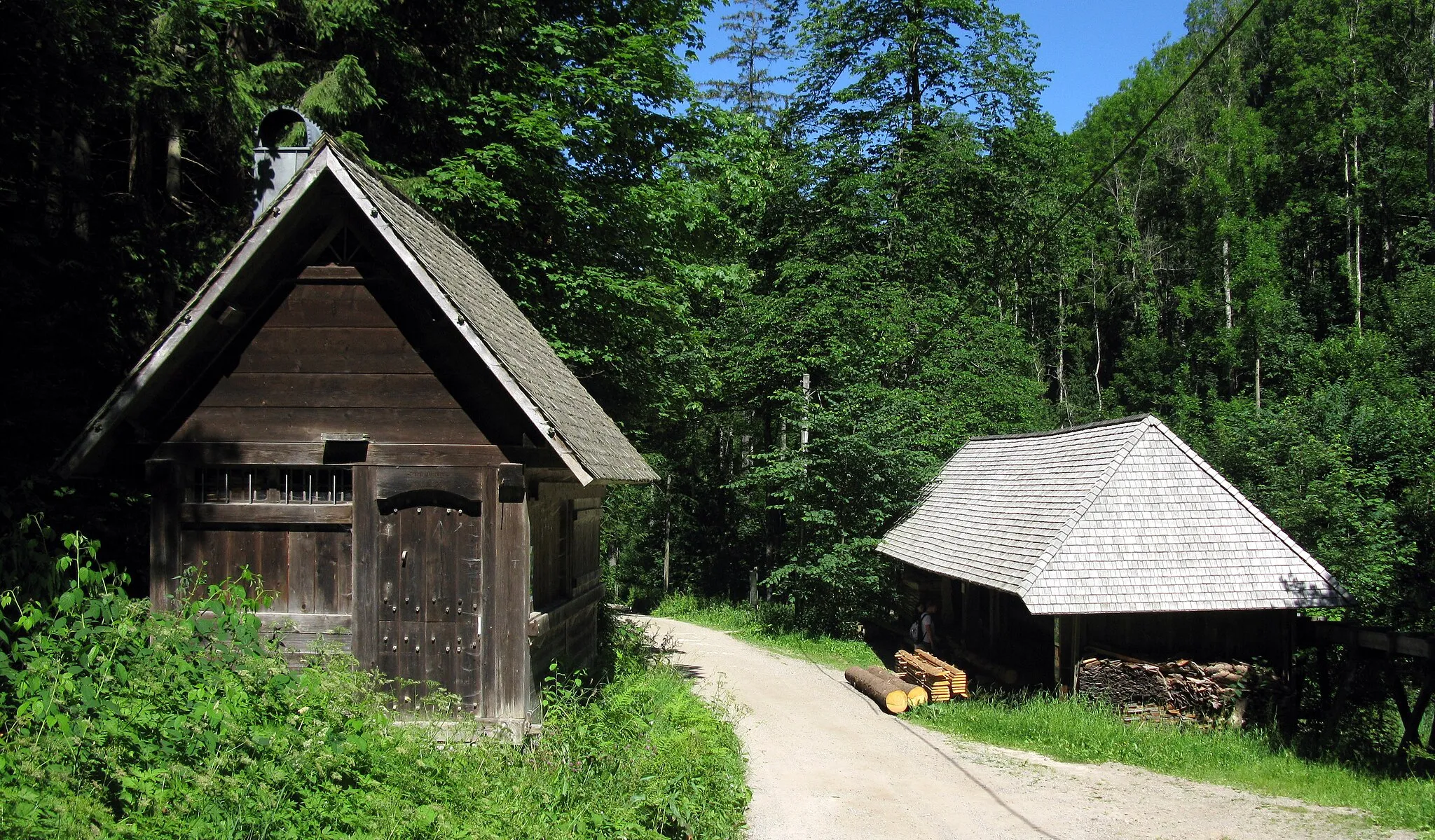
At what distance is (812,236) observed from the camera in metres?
28.1

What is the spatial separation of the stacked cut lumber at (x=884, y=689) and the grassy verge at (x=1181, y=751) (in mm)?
375

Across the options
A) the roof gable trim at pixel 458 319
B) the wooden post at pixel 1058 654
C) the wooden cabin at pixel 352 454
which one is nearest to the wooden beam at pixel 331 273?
the wooden cabin at pixel 352 454

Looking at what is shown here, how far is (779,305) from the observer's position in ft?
89.8

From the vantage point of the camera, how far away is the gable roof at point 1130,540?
14.2 metres

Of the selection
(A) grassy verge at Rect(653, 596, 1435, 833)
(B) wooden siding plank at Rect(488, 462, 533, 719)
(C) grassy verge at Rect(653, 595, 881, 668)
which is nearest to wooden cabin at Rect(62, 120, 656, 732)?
(B) wooden siding plank at Rect(488, 462, 533, 719)

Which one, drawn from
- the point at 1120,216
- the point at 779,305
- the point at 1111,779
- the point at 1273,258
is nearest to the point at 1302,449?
the point at 779,305

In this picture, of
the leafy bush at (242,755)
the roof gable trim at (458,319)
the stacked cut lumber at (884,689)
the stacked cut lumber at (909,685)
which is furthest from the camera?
the stacked cut lumber at (909,685)

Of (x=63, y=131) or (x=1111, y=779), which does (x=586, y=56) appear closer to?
(x=63, y=131)

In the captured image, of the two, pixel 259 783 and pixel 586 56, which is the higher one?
pixel 586 56

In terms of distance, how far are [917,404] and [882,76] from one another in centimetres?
1134

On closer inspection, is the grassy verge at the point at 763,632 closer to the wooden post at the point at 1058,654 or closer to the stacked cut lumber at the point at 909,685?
the stacked cut lumber at the point at 909,685

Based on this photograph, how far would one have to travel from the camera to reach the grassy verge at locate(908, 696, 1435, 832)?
1081 cm

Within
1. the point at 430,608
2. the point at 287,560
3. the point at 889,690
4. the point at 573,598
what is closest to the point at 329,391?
the point at 287,560

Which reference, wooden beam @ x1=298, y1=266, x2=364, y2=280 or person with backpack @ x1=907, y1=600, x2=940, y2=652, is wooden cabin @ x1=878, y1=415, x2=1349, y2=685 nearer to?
person with backpack @ x1=907, y1=600, x2=940, y2=652
